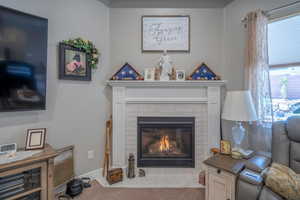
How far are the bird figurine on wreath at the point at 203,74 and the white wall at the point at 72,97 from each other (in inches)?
53.3

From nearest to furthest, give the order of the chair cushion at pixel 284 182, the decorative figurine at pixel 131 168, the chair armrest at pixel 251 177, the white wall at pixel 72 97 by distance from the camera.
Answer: the chair cushion at pixel 284 182 → the chair armrest at pixel 251 177 → the white wall at pixel 72 97 → the decorative figurine at pixel 131 168

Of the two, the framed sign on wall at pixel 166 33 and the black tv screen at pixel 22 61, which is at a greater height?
the framed sign on wall at pixel 166 33

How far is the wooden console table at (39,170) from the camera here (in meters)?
1.34

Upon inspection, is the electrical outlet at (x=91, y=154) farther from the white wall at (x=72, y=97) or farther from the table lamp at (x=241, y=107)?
the table lamp at (x=241, y=107)

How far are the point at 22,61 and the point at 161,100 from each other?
1.72 m

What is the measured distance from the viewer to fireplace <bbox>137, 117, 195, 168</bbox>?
7.98ft

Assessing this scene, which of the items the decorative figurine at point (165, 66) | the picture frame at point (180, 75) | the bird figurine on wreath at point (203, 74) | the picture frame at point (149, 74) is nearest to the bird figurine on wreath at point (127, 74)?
the picture frame at point (149, 74)

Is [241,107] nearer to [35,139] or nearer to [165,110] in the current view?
[165,110]

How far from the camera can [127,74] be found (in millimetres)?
2469

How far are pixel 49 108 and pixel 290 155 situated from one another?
8.68ft

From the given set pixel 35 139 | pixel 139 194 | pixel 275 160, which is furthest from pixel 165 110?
pixel 35 139

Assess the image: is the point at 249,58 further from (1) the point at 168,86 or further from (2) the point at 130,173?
(2) the point at 130,173

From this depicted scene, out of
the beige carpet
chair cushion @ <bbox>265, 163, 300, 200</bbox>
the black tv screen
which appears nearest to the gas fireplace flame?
the beige carpet

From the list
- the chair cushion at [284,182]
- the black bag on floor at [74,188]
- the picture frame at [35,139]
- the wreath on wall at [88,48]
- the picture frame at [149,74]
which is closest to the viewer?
the chair cushion at [284,182]
